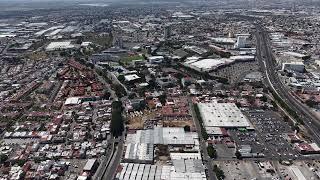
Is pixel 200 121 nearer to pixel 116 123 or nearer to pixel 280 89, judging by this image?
pixel 116 123

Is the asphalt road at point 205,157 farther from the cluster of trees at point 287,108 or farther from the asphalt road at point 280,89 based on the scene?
the asphalt road at point 280,89

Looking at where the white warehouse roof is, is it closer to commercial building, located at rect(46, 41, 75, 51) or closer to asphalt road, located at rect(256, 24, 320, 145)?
asphalt road, located at rect(256, 24, 320, 145)

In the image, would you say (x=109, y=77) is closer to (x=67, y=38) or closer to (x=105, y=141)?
(x=105, y=141)

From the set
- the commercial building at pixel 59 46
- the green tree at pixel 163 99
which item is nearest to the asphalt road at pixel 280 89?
the green tree at pixel 163 99

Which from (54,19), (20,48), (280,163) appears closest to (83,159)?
(280,163)

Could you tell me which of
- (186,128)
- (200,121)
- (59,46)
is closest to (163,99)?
(200,121)

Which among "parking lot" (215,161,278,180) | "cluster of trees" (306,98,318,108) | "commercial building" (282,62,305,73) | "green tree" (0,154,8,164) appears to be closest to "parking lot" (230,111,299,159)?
"parking lot" (215,161,278,180)
